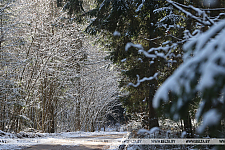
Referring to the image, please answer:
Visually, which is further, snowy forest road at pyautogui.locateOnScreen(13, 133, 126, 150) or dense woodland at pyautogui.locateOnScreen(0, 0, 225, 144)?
snowy forest road at pyautogui.locateOnScreen(13, 133, 126, 150)

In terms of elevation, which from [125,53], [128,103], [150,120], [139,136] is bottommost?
[139,136]

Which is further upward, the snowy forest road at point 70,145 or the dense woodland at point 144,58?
the dense woodland at point 144,58

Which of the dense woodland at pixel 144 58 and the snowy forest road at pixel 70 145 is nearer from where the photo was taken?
the dense woodland at pixel 144 58

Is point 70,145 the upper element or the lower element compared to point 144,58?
lower

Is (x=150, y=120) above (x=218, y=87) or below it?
below

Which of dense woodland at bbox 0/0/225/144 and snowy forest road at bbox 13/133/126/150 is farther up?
dense woodland at bbox 0/0/225/144

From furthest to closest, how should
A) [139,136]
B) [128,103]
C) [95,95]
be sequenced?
[95,95], [128,103], [139,136]

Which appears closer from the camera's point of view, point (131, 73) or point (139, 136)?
point (139, 136)

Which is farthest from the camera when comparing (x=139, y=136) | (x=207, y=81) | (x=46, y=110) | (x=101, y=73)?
(x=101, y=73)

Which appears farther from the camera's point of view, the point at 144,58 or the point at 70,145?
the point at 144,58

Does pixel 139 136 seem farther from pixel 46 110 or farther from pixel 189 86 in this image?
pixel 46 110

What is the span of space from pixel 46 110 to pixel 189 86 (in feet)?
43.7

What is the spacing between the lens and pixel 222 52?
3.88ft

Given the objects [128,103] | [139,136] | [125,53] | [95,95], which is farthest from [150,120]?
[95,95]
